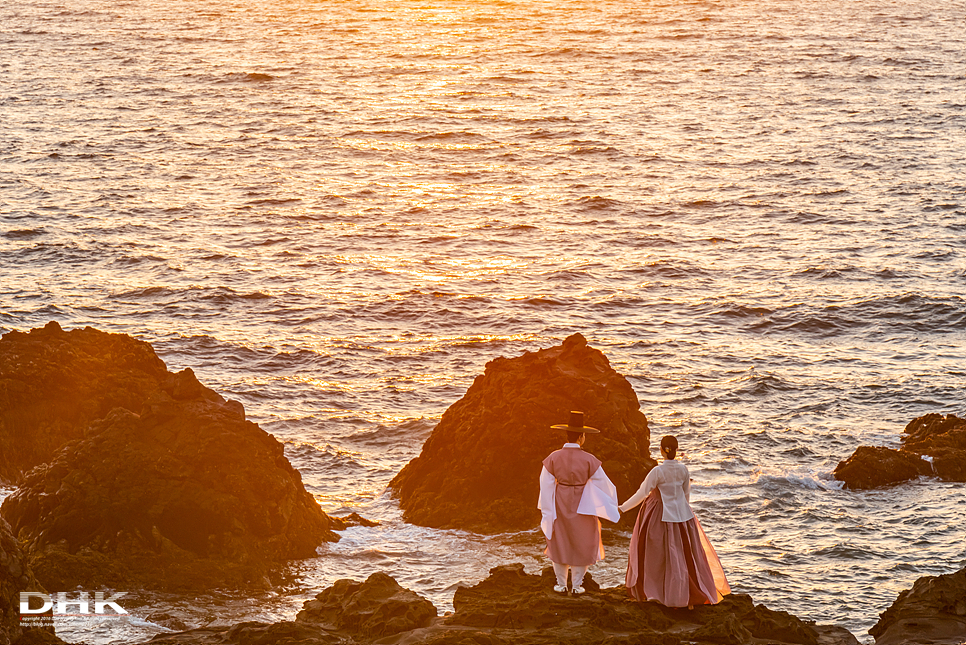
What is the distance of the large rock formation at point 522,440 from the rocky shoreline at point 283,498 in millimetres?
26

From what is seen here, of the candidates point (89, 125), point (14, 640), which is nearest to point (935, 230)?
point (14, 640)

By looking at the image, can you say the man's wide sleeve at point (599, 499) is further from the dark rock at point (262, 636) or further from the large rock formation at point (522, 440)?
the large rock formation at point (522, 440)

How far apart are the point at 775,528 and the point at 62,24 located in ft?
291

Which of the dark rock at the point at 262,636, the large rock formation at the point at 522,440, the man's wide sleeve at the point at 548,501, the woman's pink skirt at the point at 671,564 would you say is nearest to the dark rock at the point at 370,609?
the dark rock at the point at 262,636

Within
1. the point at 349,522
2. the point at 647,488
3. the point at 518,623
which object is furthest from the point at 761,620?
the point at 349,522

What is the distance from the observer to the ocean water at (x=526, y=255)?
61.8 feet

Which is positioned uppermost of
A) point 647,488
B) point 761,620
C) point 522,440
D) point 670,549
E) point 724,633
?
point 647,488

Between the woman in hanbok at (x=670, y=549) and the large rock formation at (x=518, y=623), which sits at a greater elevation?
the woman in hanbok at (x=670, y=549)

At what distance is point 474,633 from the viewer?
36.2 ft

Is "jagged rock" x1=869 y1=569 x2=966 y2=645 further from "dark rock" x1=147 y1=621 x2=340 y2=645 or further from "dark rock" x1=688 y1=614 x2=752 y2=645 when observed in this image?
"dark rock" x1=147 y1=621 x2=340 y2=645

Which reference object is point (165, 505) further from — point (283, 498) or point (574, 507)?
point (574, 507)

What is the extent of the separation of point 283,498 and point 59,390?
18.3 ft

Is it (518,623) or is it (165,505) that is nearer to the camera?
(518,623)

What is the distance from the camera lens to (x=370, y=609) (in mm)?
12391
